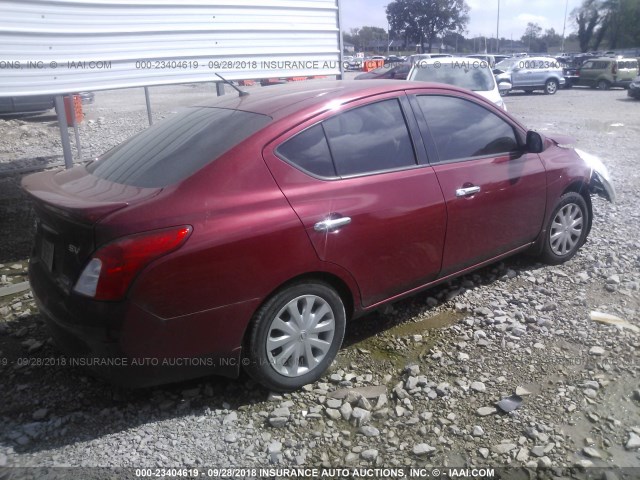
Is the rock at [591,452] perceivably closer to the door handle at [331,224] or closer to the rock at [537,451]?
the rock at [537,451]

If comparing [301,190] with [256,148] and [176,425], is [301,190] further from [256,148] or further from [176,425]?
[176,425]

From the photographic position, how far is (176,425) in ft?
9.78

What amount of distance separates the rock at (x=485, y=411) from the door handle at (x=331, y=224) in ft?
4.10

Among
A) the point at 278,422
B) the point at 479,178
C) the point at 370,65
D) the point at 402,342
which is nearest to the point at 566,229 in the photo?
the point at 479,178

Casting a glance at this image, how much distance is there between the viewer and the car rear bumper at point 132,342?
268cm

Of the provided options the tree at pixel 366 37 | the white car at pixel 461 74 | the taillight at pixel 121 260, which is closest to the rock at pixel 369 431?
the taillight at pixel 121 260

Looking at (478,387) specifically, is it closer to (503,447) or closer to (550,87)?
(503,447)

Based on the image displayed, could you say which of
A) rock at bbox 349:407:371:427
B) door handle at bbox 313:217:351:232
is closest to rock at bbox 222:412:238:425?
rock at bbox 349:407:371:427

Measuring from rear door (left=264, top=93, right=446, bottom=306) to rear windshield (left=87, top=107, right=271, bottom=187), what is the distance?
11.1 inches

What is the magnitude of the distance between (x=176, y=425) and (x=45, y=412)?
74 cm

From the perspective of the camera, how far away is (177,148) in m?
3.27

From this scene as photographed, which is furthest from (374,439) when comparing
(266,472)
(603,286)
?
(603,286)

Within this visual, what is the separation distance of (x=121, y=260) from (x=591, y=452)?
7.93 feet

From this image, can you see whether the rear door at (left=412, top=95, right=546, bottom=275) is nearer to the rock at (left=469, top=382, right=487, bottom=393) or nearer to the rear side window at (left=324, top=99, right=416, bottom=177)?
the rear side window at (left=324, top=99, right=416, bottom=177)
